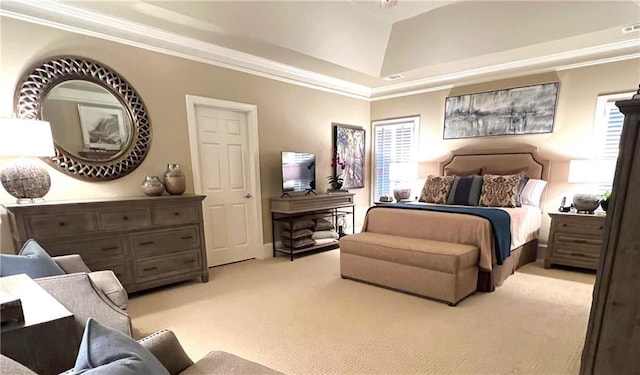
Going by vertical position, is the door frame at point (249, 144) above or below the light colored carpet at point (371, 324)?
above

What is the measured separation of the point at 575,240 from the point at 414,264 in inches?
86.3

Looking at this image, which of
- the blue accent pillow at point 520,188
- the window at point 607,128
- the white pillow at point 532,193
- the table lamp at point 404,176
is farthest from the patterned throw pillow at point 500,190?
the table lamp at point 404,176

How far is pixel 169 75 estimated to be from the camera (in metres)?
3.41

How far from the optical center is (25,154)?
7.57ft

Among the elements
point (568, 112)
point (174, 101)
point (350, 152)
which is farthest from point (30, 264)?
point (568, 112)

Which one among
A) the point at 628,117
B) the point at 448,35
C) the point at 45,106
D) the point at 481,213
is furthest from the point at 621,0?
the point at 45,106

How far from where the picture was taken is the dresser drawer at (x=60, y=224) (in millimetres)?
2437

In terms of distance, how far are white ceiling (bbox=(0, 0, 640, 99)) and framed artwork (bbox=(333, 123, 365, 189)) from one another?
3.50ft

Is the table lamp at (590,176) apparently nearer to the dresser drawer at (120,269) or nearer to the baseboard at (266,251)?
the baseboard at (266,251)

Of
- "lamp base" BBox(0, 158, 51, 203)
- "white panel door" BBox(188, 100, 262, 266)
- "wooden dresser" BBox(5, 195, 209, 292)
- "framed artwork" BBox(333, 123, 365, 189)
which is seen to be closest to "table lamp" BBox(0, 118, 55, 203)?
"lamp base" BBox(0, 158, 51, 203)

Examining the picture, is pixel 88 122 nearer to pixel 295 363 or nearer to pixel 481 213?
pixel 295 363

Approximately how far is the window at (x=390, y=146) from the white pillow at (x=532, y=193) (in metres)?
1.79

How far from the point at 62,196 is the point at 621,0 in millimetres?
5583

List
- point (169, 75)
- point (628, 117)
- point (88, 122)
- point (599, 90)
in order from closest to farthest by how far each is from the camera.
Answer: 1. point (628, 117)
2. point (88, 122)
3. point (169, 75)
4. point (599, 90)
